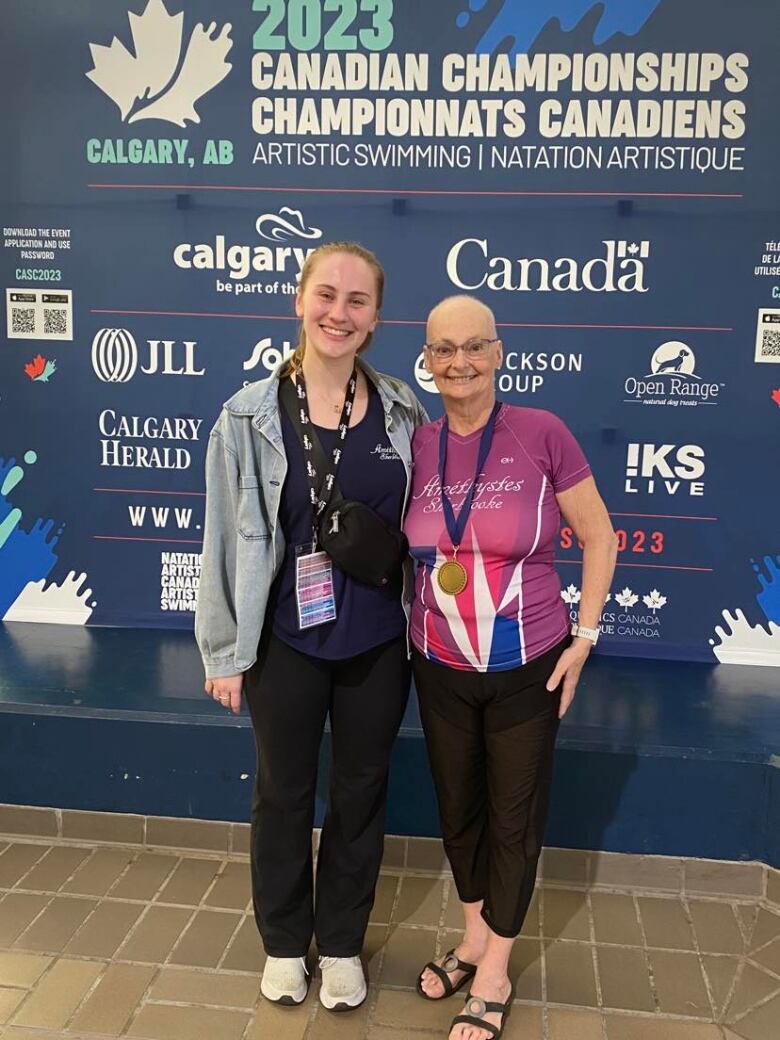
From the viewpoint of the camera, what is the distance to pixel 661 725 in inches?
107

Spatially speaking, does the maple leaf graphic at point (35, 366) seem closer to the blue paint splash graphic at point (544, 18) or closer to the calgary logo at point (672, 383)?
the blue paint splash graphic at point (544, 18)

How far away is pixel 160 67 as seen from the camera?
326 cm

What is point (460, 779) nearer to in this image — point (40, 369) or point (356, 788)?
point (356, 788)

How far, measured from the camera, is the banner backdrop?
10.2 ft

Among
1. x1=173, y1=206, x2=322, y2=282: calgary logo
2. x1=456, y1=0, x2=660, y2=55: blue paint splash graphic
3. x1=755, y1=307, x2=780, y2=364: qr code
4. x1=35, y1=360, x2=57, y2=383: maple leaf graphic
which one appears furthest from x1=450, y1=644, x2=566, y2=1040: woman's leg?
x1=35, y1=360, x2=57, y2=383: maple leaf graphic

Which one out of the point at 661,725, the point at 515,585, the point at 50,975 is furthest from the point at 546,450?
the point at 50,975

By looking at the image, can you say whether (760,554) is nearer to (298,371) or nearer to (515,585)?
(515,585)

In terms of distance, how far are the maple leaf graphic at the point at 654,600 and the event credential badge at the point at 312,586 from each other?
1.79m

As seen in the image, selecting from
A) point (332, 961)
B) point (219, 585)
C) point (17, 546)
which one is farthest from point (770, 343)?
point (17, 546)

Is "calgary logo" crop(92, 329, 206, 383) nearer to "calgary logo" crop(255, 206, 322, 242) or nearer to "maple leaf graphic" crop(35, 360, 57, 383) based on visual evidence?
"maple leaf graphic" crop(35, 360, 57, 383)

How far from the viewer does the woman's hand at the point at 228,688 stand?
1.97 m

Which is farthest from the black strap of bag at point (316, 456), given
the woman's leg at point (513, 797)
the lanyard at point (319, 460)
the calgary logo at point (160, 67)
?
the calgary logo at point (160, 67)

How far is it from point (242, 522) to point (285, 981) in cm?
107

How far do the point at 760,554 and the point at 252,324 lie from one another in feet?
6.72
